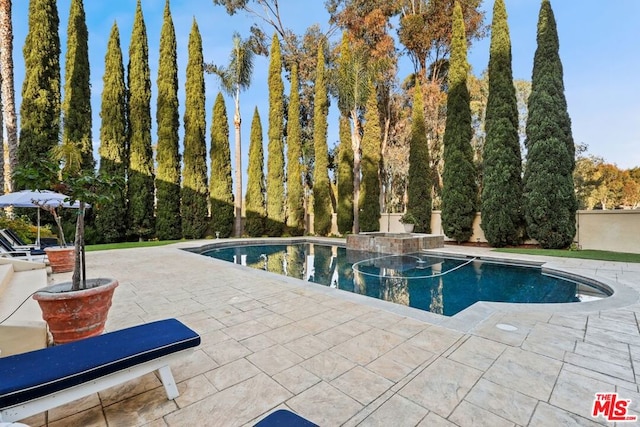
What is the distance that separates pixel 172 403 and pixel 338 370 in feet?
4.10

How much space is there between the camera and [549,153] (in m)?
10.7

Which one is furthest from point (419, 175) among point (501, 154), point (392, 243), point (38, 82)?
point (38, 82)

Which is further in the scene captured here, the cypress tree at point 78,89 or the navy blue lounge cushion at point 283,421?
the cypress tree at point 78,89

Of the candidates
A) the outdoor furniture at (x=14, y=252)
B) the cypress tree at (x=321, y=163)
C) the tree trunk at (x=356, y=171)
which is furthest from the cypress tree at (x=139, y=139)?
the tree trunk at (x=356, y=171)

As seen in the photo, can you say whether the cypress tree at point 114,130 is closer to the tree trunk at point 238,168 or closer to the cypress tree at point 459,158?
the tree trunk at point 238,168

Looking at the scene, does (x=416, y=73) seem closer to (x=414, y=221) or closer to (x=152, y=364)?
(x=414, y=221)

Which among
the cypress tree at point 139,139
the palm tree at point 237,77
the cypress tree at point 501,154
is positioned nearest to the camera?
the cypress tree at point 501,154

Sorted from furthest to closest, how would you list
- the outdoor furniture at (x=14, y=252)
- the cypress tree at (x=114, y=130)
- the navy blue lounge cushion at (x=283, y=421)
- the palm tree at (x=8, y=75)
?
the cypress tree at (x=114, y=130), the palm tree at (x=8, y=75), the outdoor furniture at (x=14, y=252), the navy blue lounge cushion at (x=283, y=421)

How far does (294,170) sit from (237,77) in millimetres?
5925

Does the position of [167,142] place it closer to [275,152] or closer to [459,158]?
[275,152]

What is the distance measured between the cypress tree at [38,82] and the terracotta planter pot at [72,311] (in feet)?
43.9

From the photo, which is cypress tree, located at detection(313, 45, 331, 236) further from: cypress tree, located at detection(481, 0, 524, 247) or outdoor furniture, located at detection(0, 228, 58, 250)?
outdoor furniture, located at detection(0, 228, 58, 250)

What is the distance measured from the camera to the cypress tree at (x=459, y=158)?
13234 millimetres

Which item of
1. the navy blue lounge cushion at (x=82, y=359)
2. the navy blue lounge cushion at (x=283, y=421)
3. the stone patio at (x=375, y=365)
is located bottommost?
the stone patio at (x=375, y=365)
